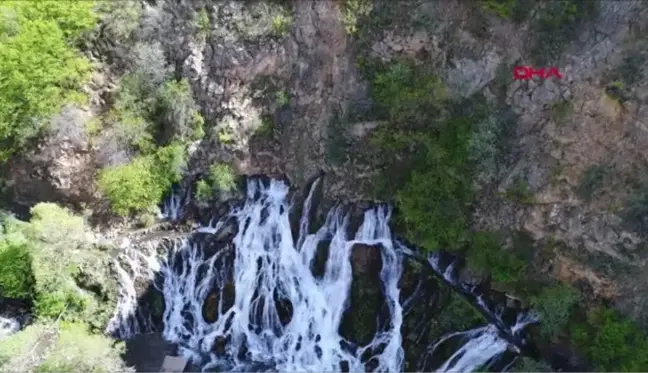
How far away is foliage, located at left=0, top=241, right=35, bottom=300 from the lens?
687 inches

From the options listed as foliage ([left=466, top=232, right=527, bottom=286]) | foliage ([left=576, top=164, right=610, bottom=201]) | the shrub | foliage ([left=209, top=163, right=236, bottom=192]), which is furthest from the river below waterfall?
the shrub

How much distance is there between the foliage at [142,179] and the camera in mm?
18594

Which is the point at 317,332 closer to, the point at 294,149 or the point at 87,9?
the point at 294,149

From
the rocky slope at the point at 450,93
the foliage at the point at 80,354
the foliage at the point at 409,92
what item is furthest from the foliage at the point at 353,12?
the foliage at the point at 80,354

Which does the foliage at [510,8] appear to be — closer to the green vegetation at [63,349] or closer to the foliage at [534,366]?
the foliage at [534,366]

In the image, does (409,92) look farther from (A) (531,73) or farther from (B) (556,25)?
(B) (556,25)

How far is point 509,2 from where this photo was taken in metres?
14.9

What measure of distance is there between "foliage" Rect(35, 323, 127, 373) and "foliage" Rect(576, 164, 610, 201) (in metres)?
13.9

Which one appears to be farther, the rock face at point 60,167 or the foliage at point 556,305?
the rock face at point 60,167

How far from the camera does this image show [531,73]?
15398 mm

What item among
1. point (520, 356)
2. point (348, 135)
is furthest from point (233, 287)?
point (520, 356)

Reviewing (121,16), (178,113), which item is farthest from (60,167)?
(121,16)

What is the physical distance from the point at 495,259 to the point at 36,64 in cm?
1527

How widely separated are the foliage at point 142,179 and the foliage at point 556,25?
11341mm
